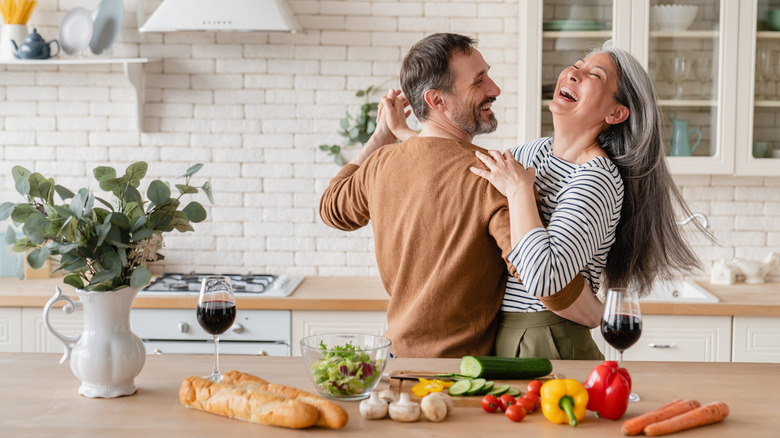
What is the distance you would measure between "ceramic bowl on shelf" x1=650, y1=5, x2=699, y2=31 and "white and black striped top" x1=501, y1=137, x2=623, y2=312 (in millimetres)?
1452

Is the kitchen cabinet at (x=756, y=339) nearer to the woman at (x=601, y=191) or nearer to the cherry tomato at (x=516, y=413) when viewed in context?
the woman at (x=601, y=191)

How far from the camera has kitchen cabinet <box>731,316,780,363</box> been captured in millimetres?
3342

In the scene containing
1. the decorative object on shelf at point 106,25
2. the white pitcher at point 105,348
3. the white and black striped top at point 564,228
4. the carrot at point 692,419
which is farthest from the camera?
the decorative object on shelf at point 106,25

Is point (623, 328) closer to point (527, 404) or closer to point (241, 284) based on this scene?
point (527, 404)

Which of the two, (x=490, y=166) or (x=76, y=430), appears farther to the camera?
(x=490, y=166)

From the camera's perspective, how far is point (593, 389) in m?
1.56

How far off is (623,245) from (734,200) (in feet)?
6.52

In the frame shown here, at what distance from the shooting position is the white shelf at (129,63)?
145 inches

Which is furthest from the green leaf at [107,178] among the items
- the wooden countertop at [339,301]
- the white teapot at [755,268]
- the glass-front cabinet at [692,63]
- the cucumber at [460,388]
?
the white teapot at [755,268]

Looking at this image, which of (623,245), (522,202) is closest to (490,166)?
(522,202)

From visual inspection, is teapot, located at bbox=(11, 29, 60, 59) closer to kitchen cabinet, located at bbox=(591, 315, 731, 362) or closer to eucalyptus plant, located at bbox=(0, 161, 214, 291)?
eucalyptus plant, located at bbox=(0, 161, 214, 291)

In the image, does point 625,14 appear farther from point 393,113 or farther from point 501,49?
point 393,113

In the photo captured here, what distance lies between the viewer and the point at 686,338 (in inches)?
132

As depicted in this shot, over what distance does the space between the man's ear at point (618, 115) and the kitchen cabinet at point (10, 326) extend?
2545mm
